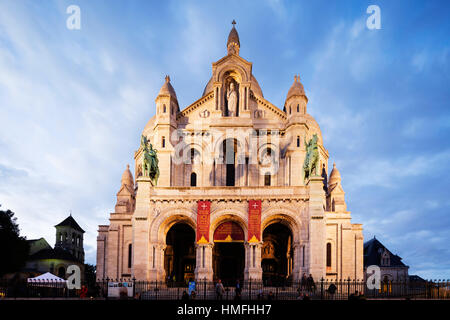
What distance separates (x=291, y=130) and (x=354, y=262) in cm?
1572

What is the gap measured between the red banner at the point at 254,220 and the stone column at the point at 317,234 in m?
4.31

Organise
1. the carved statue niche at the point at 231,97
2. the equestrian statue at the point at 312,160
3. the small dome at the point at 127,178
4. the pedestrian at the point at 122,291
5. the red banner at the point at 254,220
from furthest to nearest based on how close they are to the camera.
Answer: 1. the small dome at the point at 127,178
2. the carved statue niche at the point at 231,97
3. the equestrian statue at the point at 312,160
4. the red banner at the point at 254,220
5. the pedestrian at the point at 122,291

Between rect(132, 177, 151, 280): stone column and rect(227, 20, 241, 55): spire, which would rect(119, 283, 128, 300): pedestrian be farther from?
rect(227, 20, 241, 55): spire

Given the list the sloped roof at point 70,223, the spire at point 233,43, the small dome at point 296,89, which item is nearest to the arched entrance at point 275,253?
the small dome at point 296,89

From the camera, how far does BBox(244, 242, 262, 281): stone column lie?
128ft

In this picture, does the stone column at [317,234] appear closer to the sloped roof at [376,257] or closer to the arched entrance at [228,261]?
the arched entrance at [228,261]

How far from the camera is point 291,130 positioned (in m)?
50.9

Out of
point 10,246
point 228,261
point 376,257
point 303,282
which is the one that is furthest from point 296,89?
point 10,246

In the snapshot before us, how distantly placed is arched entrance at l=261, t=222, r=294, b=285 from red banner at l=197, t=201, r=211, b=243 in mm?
8947

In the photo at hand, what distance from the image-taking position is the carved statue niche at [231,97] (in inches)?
2093

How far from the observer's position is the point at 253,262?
39.5 meters
